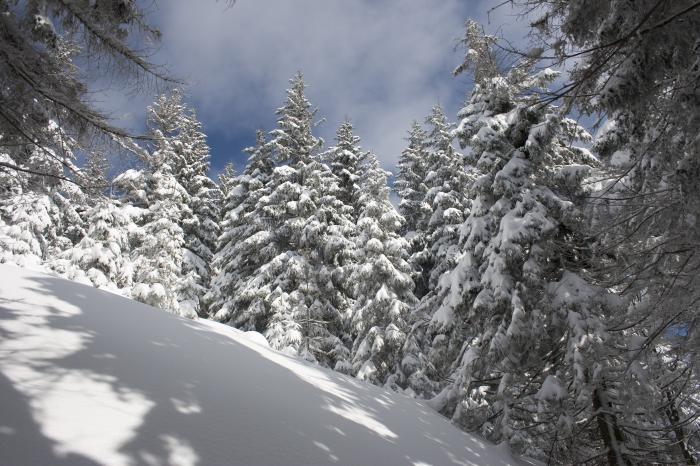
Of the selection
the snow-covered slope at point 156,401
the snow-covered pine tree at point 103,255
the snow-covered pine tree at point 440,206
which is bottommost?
the snow-covered slope at point 156,401

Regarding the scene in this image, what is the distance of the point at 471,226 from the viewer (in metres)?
9.51

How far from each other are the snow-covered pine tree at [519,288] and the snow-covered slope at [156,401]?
175 cm

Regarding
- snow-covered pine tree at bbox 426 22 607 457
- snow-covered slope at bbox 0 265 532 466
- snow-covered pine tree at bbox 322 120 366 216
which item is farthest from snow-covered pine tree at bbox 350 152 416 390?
snow-covered slope at bbox 0 265 532 466

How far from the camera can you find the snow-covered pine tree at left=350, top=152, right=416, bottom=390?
48.9ft

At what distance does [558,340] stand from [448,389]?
2708mm

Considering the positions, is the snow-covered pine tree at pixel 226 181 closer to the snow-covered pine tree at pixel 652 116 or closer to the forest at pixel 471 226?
the forest at pixel 471 226

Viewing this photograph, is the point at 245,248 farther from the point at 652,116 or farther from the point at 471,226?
the point at 652,116

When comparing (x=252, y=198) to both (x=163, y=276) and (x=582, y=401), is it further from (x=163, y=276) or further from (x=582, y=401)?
(x=582, y=401)

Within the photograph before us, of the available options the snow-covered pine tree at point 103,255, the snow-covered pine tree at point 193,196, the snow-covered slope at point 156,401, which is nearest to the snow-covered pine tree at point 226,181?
the snow-covered pine tree at point 193,196

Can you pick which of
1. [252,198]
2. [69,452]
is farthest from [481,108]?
[252,198]

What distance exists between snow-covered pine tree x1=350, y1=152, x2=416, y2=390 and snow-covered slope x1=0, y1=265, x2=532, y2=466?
8142 millimetres

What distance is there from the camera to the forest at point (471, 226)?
12.7 feet

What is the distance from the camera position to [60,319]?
4.61 meters

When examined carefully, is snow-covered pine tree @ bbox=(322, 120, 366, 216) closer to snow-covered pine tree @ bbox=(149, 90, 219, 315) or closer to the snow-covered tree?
snow-covered pine tree @ bbox=(149, 90, 219, 315)
